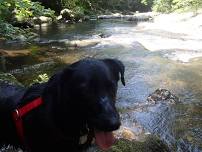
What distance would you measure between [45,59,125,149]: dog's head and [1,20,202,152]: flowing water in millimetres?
3243

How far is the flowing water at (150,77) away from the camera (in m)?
6.98

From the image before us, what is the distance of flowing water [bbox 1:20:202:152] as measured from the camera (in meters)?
6.98

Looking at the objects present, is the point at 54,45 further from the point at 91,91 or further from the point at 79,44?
the point at 91,91

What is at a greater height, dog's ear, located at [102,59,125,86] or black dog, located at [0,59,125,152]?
dog's ear, located at [102,59,125,86]

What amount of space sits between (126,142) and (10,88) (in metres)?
1.95

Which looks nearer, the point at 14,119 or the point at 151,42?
the point at 14,119

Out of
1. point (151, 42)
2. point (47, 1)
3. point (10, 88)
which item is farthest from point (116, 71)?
point (47, 1)

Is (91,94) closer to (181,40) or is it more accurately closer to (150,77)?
(150,77)

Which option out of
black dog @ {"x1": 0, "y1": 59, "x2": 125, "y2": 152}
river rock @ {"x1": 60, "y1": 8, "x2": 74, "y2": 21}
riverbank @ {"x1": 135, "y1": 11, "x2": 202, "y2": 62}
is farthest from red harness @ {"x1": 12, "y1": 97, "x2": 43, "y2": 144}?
river rock @ {"x1": 60, "y1": 8, "x2": 74, "y2": 21}

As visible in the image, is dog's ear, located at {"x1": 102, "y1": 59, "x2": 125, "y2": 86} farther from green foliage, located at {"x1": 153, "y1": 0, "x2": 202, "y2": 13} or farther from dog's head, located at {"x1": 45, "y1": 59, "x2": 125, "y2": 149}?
green foliage, located at {"x1": 153, "y1": 0, "x2": 202, "y2": 13}

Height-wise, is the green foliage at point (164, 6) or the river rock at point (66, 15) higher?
the green foliage at point (164, 6)

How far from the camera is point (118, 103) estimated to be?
862cm

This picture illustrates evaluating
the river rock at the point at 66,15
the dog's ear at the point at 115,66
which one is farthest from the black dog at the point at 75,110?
the river rock at the point at 66,15

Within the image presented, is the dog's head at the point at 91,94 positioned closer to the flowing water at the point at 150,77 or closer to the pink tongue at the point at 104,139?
the pink tongue at the point at 104,139
